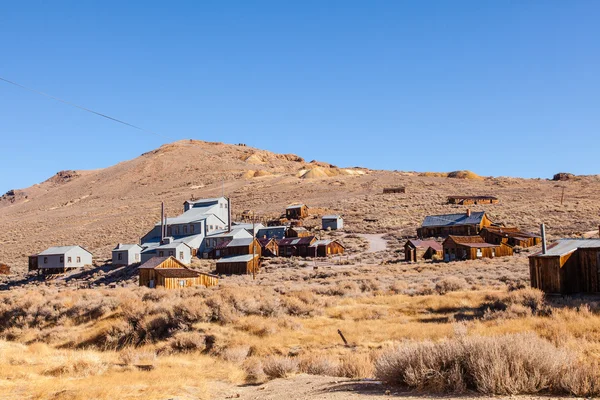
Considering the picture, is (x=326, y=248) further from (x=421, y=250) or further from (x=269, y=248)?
(x=421, y=250)

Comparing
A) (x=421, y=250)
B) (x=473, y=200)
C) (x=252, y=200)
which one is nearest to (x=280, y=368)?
(x=421, y=250)

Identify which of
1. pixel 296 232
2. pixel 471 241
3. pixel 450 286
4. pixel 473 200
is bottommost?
pixel 450 286

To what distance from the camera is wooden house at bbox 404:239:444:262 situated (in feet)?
173

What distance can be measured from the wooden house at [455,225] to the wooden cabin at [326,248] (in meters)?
11.8

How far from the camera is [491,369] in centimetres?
813

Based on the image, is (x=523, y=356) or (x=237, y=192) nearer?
(x=523, y=356)

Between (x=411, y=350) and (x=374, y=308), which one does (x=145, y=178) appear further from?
(x=411, y=350)

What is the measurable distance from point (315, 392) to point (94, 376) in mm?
7599

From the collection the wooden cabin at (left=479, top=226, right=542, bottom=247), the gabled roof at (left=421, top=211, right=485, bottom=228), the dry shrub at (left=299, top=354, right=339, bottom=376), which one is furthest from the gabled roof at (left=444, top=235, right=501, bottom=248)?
the dry shrub at (left=299, top=354, right=339, bottom=376)

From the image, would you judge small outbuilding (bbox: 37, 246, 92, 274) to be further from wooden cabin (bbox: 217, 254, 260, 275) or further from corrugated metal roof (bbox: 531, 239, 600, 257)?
corrugated metal roof (bbox: 531, 239, 600, 257)

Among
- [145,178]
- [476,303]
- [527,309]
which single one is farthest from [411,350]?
[145,178]

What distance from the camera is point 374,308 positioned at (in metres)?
23.7

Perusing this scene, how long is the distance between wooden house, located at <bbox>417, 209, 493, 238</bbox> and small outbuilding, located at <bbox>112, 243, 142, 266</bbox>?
35.3 meters

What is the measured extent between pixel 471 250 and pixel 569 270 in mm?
28766
